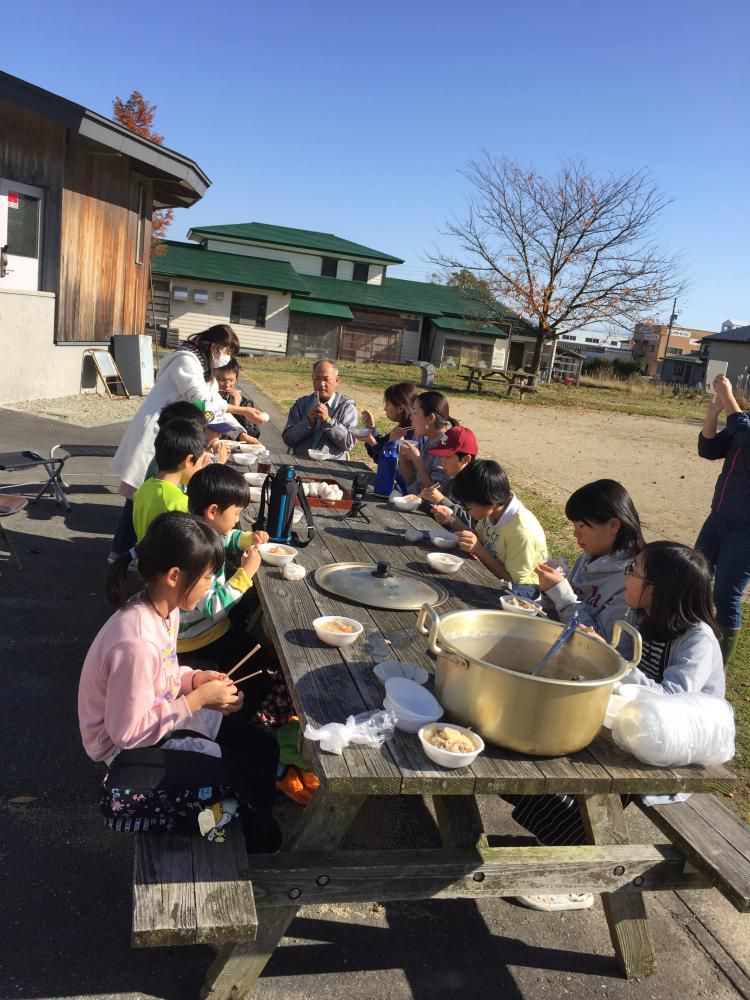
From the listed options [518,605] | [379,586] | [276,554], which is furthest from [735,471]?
[276,554]

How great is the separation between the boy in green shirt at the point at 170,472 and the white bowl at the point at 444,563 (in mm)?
1251

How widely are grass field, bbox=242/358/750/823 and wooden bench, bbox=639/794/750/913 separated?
44.5 inches

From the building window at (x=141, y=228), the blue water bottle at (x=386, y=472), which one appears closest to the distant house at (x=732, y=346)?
the building window at (x=141, y=228)

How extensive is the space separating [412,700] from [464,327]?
3856cm

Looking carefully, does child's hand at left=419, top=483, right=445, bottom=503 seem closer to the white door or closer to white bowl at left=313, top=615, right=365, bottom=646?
white bowl at left=313, top=615, right=365, bottom=646

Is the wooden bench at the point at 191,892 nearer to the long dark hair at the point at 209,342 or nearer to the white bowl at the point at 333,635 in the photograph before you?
the white bowl at the point at 333,635

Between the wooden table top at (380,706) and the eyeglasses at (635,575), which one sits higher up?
the eyeglasses at (635,575)

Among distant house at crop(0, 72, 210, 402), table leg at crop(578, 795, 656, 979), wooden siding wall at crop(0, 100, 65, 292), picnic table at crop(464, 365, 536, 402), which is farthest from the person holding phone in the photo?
picnic table at crop(464, 365, 536, 402)

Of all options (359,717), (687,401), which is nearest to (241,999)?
(359,717)

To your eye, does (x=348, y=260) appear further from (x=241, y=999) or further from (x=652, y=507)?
(x=241, y=999)

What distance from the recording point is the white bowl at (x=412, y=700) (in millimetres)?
2100

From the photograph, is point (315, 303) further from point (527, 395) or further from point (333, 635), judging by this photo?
point (333, 635)

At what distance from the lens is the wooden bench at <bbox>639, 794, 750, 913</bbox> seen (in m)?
2.22

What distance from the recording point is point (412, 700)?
2.19 m
